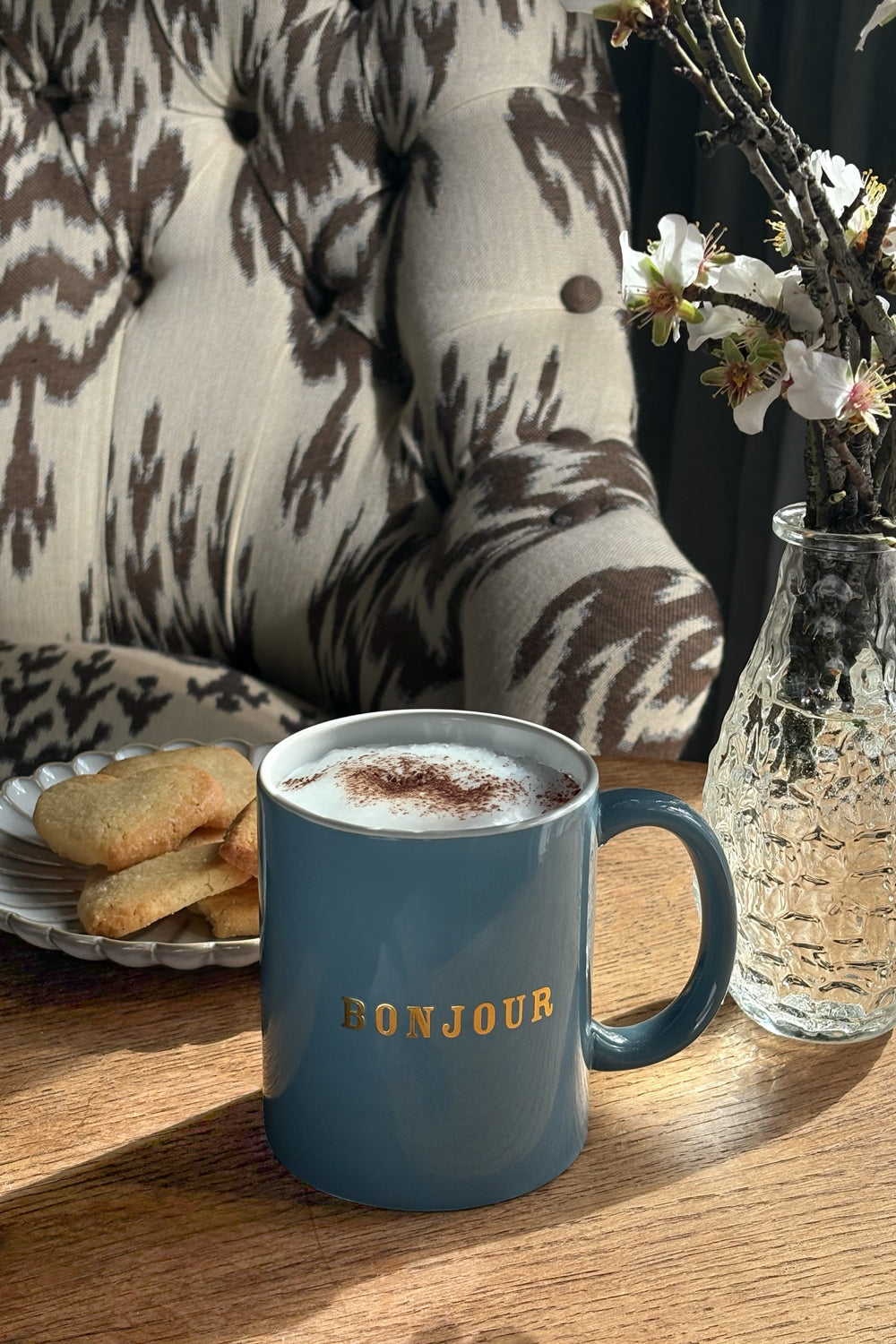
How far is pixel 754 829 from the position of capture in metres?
0.48

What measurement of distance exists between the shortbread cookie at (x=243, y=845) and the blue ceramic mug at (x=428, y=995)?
10 centimetres

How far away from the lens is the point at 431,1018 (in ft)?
1.18

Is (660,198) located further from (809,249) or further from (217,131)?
(809,249)

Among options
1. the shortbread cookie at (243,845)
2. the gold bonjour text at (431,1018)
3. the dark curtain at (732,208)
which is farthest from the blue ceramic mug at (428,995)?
the dark curtain at (732,208)

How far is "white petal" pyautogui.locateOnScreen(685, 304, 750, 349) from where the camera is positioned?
454 millimetres

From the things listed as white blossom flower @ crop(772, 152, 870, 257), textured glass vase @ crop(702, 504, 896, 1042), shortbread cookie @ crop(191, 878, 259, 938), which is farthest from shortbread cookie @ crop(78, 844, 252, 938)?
white blossom flower @ crop(772, 152, 870, 257)

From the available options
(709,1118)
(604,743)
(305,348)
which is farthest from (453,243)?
(709,1118)

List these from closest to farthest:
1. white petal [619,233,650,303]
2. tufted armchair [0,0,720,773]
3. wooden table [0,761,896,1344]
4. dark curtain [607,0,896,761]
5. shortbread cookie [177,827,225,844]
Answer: wooden table [0,761,896,1344] → white petal [619,233,650,303] → shortbread cookie [177,827,225,844] → tufted armchair [0,0,720,773] → dark curtain [607,0,896,761]

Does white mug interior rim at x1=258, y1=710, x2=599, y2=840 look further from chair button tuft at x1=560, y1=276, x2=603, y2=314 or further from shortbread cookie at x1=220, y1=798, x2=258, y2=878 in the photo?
chair button tuft at x1=560, y1=276, x2=603, y2=314

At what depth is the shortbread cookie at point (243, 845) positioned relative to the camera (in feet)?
1.62

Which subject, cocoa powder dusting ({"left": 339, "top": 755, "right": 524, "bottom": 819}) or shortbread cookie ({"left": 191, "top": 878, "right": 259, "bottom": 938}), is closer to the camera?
cocoa powder dusting ({"left": 339, "top": 755, "right": 524, "bottom": 819})

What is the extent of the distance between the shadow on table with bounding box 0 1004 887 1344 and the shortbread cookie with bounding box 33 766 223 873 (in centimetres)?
13

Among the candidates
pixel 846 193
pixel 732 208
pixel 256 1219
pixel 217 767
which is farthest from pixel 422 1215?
pixel 732 208

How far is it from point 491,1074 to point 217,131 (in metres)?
1.15
